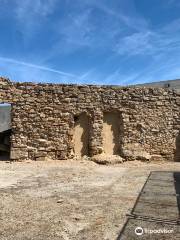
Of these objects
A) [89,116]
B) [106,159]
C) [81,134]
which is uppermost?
[89,116]

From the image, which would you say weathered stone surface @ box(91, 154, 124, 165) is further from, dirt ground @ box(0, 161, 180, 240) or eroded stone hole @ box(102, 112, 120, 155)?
dirt ground @ box(0, 161, 180, 240)

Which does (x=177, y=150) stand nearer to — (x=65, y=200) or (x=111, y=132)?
(x=111, y=132)

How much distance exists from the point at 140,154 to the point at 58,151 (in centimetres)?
286

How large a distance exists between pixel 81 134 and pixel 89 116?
688 millimetres

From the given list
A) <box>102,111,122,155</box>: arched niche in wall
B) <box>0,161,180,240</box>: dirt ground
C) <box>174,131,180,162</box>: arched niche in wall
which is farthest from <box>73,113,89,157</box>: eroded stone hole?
<box>174,131,180,162</box>: arched niche in wall

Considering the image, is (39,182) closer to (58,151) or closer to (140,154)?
(58,151)

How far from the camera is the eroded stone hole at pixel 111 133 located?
1280 centimetres

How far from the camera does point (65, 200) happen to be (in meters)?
6.43

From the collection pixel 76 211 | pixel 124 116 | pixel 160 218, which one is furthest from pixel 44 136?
pixel 160 218

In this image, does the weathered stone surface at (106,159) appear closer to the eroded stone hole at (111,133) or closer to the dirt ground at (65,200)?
the eroded stone hole at (111,133)

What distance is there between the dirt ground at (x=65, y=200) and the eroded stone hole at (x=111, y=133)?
1.75 metres

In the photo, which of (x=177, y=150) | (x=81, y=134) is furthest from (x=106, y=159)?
(x=177, y=150)

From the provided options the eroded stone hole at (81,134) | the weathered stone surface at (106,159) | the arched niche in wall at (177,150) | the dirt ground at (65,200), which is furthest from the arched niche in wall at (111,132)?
the arched niche in wall at (177,150)

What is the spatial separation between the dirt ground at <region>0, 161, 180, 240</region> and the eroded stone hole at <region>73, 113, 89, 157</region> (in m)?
1.54
